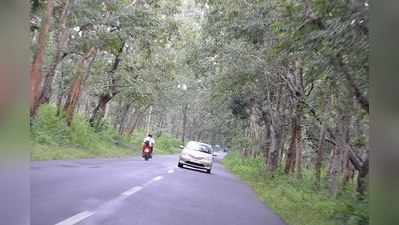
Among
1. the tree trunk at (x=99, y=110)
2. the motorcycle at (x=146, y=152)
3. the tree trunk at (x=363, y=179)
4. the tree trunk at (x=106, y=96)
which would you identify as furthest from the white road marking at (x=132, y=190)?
the tree trunk at (x=99, y=110)

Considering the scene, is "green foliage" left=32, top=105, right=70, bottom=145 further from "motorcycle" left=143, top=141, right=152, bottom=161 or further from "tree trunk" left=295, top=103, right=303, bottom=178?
"tree trunk" left=295, top=103, right=303, bottom=178

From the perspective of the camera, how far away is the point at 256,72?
69.2ft

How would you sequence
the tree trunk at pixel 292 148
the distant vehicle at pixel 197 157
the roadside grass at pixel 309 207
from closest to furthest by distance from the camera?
the roadside grass at pixel 309 207
the tree trunk at pixel 292 148
the distant vehicle at pixel 197 157

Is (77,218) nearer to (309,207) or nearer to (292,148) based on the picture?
(309,207)

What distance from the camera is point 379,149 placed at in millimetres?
3408

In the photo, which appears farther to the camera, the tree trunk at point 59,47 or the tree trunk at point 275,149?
the tree trunk at point 275,149

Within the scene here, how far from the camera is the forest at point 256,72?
9547 mm

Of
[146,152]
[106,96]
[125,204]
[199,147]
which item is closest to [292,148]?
[199,147]

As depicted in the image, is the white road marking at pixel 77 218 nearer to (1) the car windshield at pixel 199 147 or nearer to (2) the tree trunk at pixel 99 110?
(1) the car windshield at pixel 199 147

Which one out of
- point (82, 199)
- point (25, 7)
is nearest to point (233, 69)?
point (82, 199)

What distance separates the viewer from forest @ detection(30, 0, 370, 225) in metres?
9.55

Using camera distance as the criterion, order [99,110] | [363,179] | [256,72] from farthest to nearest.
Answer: [99,110] < [256,72] < [363,179]

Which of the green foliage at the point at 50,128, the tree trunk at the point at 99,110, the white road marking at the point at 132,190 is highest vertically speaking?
the tree trunk at the point at 99,110

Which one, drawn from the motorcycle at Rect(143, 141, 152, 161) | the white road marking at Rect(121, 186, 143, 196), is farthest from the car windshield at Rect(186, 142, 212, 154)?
the white road marking at Rect(121, 186, 143, 196)
